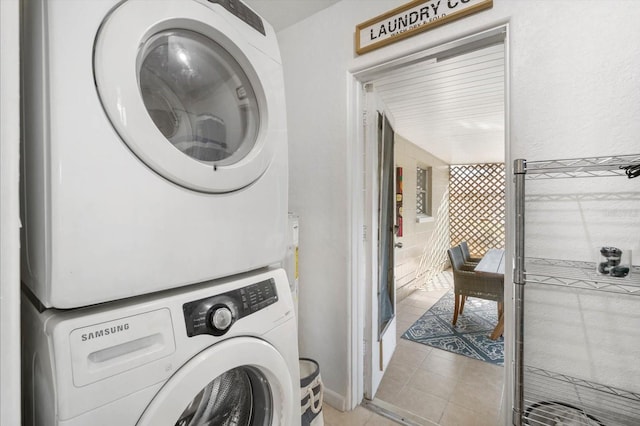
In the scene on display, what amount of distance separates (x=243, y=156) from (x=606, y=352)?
1.37 m

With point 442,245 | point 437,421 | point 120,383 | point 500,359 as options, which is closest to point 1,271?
point 120,383

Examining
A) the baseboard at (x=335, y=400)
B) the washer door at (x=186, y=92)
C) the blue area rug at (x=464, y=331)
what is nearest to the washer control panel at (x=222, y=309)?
the washer door at (x=186, y=92)

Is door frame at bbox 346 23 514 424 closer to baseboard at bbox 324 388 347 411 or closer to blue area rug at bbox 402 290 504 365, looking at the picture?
baseboard at bbox 324 388 347 411

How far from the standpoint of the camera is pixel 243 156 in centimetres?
84

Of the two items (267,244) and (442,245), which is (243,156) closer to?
(267,244)

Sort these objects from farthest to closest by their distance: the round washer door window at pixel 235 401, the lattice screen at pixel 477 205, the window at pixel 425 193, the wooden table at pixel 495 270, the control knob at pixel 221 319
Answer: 1. the lattice screen at pixel 477 205
2. the window at pixel 425 193
3. the wooden table at pixel 495 270
4. the round washer door window at pixel 235 401
5. the control knob at pixel 221 319

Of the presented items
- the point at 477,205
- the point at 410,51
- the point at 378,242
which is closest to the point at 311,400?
the point at 378,242

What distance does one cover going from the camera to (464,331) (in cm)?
278

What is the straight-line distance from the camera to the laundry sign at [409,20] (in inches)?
48.8

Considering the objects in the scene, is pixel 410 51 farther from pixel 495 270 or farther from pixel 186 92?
pixel 495 270

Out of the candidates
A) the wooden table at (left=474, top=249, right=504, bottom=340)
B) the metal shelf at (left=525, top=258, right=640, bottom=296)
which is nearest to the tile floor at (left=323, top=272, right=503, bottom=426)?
the wooden table at (left=474, top=249, right=504, bottom=340)

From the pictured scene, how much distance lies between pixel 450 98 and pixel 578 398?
6.83 ft

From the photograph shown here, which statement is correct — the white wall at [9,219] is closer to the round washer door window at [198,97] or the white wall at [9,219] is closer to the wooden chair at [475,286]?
the round washer door window at [198,97]

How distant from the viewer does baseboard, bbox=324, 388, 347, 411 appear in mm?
1623
